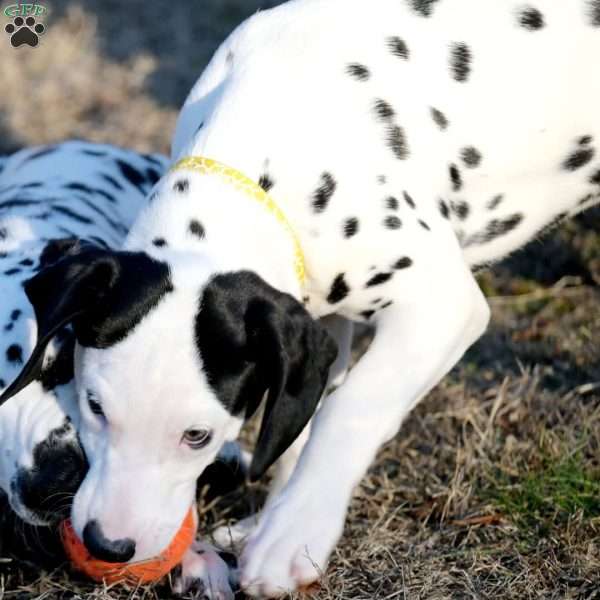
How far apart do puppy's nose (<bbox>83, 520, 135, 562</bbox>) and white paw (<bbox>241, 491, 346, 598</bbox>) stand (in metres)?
0.35

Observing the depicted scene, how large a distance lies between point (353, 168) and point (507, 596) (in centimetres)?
159

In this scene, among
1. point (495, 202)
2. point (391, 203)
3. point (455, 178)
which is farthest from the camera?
point (495, 202)

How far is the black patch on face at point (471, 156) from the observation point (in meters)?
4.91

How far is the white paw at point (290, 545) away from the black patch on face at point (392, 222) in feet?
3.40

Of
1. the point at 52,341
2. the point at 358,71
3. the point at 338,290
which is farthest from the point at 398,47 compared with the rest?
the point at 52,341

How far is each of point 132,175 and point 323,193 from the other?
79.7 inches

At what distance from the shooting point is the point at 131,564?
4.23 meters

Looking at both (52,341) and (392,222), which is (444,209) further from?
(52,341)

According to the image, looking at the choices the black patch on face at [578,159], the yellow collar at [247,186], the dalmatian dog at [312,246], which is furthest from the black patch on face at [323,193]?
the black patch on face at [578,159]

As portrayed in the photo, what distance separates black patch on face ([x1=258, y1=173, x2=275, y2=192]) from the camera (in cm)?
439

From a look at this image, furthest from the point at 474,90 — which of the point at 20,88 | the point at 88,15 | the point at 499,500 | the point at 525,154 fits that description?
the point at 88,15

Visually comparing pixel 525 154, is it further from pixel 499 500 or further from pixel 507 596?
pixel 507 596

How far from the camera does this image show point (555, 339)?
655cm

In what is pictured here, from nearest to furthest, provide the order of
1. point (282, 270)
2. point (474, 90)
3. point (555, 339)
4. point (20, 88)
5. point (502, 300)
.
Result: point (282, 270) < point (474, 90) < point (555, 339) < point (502, 300) < point (20, 88)
